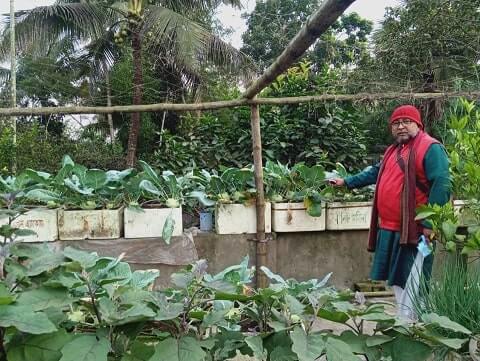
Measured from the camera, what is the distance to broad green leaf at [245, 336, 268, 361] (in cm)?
91

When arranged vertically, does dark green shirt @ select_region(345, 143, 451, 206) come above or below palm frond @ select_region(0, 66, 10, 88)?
below

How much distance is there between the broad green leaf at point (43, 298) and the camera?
898 millimetres

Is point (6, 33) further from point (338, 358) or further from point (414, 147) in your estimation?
point (338, 358)

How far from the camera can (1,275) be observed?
103 cm

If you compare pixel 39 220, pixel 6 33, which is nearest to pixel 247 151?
pixel 39 220

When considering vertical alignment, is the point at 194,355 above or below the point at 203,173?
below

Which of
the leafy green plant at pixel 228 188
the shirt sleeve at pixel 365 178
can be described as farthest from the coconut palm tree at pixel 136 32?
the shirt sleeve at pixel 365 178

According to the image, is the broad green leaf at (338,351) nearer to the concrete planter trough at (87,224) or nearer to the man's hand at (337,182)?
the man's hand at (337,182)

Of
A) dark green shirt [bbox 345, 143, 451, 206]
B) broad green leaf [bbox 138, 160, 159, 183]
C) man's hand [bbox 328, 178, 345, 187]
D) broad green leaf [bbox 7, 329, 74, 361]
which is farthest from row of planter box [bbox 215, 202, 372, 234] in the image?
broad green leaf [bbox 7, 329, 74, 361]

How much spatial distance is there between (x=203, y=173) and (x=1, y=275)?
251 centimetres

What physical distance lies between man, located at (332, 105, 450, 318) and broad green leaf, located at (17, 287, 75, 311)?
1.70 m

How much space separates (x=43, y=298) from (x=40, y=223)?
7.15ft

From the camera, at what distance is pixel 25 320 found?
0.83 metres

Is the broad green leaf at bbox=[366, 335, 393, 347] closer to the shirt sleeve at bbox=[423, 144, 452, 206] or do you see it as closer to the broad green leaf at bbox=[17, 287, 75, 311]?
the broad green leaf at bbox=[17, 287, 75, 311]
